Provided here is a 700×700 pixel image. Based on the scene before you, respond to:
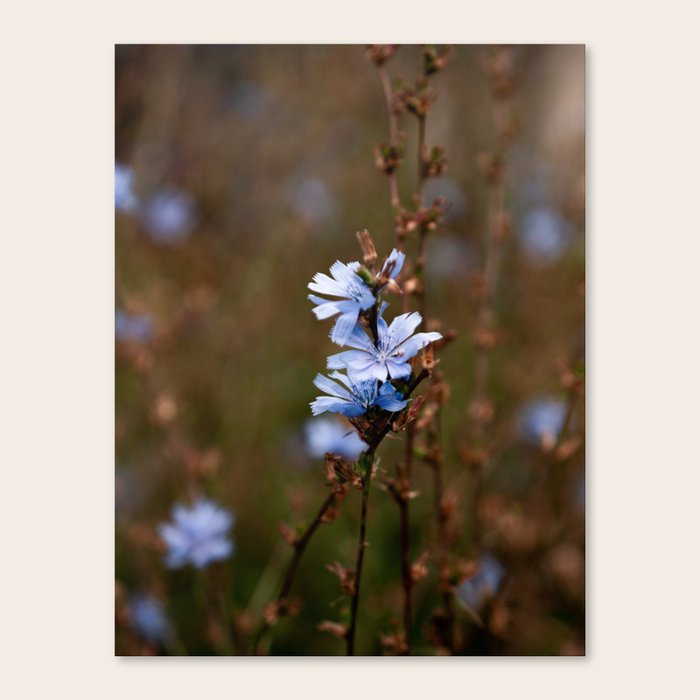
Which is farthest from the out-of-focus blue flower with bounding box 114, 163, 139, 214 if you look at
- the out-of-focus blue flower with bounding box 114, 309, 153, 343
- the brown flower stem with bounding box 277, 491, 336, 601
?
the brown flower stem with bounding box 277, 491, 336, 601

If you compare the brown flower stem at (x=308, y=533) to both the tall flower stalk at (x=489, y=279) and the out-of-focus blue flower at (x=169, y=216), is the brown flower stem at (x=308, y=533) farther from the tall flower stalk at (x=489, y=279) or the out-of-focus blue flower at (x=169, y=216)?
the out-of-focus blue flower at (x=169, y=216)

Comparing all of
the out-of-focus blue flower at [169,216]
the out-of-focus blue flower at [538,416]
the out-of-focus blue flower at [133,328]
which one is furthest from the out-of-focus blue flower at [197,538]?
the out-of-focus blue flower at [169,216]

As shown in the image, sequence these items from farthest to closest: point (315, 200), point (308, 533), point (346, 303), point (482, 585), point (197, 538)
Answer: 1. point (315, 200)
2. point (482, 585)
3. point (197, 538)
4. point (308, 533)
5. point (346, 303)

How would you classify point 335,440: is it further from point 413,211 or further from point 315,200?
point 315,200

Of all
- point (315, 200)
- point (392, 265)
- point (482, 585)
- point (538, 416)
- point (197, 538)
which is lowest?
point (482, 585)

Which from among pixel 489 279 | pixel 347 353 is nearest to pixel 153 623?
pixel 489 279

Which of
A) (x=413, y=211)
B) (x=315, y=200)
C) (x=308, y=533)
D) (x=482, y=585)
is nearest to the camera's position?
(x=308, y=533)
